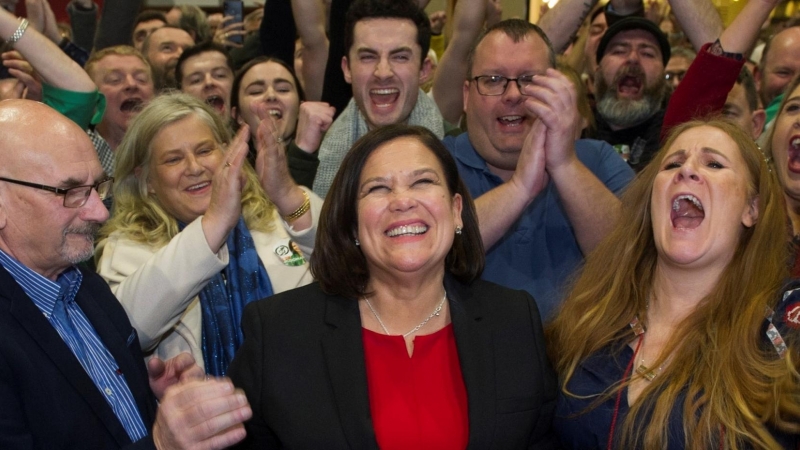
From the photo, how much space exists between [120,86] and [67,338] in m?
2.08

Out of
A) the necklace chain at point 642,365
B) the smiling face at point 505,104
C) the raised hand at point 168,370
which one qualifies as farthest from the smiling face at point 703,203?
the raised hand at point 168,370

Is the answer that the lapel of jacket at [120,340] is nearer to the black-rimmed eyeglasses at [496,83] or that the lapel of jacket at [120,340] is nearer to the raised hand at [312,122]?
the raised hand at [312,122]

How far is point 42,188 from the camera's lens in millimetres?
2215

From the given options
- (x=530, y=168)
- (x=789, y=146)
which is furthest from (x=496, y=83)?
(x=789, y=146)

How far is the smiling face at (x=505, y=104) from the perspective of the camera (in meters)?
3.10

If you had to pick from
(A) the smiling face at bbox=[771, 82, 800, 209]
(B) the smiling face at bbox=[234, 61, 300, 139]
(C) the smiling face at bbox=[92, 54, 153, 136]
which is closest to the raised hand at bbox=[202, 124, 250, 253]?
(B) the smiling face at bbox=[234, 61, 300, 139]

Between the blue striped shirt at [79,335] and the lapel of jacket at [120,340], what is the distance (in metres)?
0.02

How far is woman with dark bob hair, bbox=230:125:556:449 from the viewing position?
223 cm

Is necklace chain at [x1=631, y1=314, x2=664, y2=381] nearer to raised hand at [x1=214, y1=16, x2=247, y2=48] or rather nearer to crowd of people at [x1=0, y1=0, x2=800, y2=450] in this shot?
crowd of people at [x1=0, y1=0, x2=800, y2=450]

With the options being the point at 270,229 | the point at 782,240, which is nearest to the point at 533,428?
the point at 782,240

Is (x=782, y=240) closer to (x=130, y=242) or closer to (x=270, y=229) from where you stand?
(x=270, y=229)

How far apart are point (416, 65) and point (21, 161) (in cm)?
170

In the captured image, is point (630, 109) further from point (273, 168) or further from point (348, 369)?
point (348, 369)

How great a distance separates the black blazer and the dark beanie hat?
240cm
